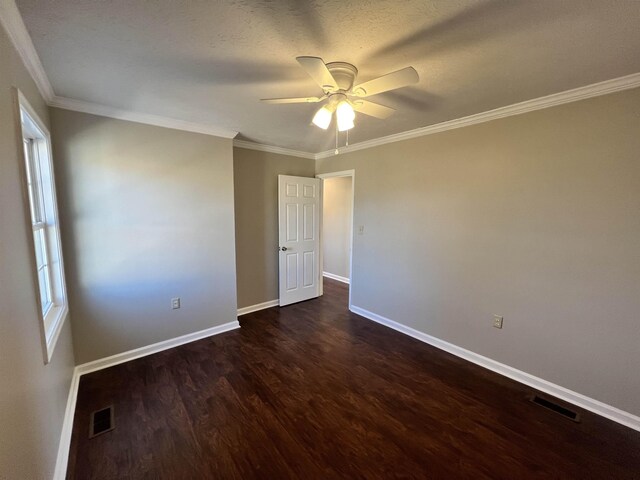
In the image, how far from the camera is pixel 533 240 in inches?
90.0

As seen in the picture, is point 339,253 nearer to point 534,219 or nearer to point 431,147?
point 431,147

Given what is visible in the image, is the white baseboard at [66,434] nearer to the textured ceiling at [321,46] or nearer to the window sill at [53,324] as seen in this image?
the window sill at [53,324]

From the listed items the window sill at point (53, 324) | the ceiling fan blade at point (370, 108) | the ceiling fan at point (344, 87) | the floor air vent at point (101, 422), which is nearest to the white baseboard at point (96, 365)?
the floor air vent at point (101, 422)

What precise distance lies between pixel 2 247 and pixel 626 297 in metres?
3.56

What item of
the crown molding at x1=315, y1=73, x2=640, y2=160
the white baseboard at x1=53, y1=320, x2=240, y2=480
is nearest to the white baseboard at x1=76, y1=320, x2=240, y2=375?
the white baseboard at x1=53, y1=320, x2=240, y2=480

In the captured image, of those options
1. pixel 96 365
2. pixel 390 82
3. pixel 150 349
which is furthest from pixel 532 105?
pixel 96 365

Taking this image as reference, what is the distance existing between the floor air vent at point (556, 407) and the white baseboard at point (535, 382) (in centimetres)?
12

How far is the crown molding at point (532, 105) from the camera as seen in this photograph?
5.98ft

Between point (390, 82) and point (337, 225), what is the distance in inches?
169

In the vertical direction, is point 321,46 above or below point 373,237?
above

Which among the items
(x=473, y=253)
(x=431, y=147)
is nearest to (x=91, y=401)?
(x=473, y=253)

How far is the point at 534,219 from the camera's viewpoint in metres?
2.27

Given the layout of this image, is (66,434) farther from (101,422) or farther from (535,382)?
(535,382)

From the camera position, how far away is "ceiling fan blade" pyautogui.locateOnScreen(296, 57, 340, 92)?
1239 millimetres
